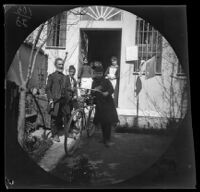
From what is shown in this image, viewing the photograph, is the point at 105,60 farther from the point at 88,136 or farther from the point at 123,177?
the point at 123,177

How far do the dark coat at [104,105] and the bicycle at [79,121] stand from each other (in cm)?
6

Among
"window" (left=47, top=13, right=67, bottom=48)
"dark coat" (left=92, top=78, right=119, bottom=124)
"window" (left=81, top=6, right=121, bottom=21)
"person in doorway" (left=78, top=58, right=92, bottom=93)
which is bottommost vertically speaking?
"dark coat" (left=92, top=78, right=119, bottom=124)

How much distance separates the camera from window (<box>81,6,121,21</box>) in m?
2.49

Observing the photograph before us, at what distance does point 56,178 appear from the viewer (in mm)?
2521

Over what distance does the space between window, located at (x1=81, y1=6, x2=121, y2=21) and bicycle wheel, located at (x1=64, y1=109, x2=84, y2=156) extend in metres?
0.94

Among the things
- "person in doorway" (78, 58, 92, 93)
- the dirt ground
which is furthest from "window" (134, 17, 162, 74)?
the dirt ground

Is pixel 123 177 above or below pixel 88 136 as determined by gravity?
below

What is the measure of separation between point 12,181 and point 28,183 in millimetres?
170

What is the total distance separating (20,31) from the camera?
8.40ft

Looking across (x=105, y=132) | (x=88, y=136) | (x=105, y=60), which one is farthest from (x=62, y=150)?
(x=105, y=60)

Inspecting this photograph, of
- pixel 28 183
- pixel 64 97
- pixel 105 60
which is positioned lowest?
pixel 28 183

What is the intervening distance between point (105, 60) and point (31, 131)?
3.41ft

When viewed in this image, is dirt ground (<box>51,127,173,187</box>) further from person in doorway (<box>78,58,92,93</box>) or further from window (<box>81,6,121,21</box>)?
window (<box>81,6,121,21</box>)

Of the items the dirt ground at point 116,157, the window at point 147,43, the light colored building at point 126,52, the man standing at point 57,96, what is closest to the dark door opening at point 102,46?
the light colored building at point 126,52
